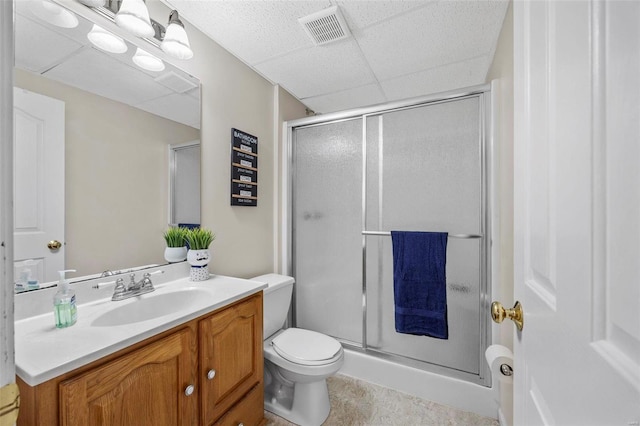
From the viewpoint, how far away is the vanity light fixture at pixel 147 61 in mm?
1350

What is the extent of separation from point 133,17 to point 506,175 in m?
1.98

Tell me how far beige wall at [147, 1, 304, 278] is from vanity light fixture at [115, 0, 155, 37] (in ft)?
0.88

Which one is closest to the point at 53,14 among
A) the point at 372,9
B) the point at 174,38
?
the point at 174,38

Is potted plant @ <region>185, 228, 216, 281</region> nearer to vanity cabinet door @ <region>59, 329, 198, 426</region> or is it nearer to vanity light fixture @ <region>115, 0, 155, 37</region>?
vanity cabinet door @ <region>59, 329, 198, 426</region>

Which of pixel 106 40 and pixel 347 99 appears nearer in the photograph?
pixel 106 40

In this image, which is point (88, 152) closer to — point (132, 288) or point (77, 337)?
point (132, 288)

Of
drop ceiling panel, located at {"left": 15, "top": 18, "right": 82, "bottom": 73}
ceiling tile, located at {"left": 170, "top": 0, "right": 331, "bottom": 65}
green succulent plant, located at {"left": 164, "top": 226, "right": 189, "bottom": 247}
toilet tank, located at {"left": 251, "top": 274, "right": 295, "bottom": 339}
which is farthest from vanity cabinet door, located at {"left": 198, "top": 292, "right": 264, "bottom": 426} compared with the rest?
ceiling tile, located at {"left": 170, "top": 0, "right": 331, "bottom": 65}

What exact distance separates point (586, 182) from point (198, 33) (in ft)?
6.59

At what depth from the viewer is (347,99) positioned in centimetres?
250

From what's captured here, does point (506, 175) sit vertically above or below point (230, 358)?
above

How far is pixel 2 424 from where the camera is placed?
1.08ft

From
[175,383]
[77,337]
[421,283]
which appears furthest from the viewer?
[421,283]

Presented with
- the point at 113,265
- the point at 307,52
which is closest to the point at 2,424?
the point at 113,265

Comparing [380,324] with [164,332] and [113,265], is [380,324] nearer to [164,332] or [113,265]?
[164,332]
